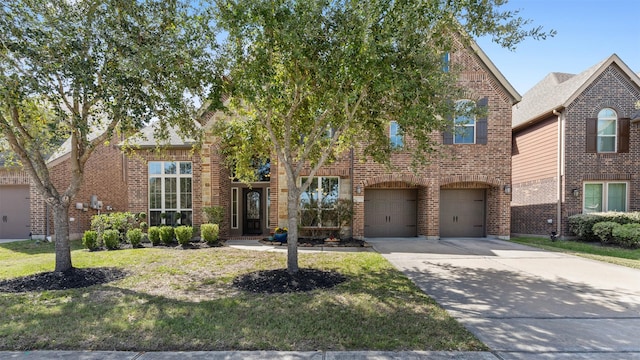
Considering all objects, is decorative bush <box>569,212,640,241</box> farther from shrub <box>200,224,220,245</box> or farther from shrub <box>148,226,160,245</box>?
shrub <box>148,226,160,245</box>

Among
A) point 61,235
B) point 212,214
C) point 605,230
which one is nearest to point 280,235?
point 212,214

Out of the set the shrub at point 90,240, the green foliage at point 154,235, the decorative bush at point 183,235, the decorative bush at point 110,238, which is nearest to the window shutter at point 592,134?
the decorative bush at point 183,235

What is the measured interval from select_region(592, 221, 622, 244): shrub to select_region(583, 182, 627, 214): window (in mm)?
1705

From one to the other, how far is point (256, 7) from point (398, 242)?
9.34m

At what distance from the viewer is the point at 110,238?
32.1ft

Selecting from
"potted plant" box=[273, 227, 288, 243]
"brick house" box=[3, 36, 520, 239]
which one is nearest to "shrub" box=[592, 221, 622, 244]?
"brick house" box=[3, 36, 520, 239]

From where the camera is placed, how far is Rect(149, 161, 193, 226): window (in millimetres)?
12383

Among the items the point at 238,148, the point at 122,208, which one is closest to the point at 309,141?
the point at 238,148

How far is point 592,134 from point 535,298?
1144cm

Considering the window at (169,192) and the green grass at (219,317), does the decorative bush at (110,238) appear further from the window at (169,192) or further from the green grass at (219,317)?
the green grass at (219,317)

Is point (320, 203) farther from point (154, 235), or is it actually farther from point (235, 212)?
→ point (154, 235)

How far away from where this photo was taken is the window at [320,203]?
39.3 ft

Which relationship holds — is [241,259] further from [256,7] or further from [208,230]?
[256,7]

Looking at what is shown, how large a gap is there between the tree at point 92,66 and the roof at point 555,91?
562 inches
